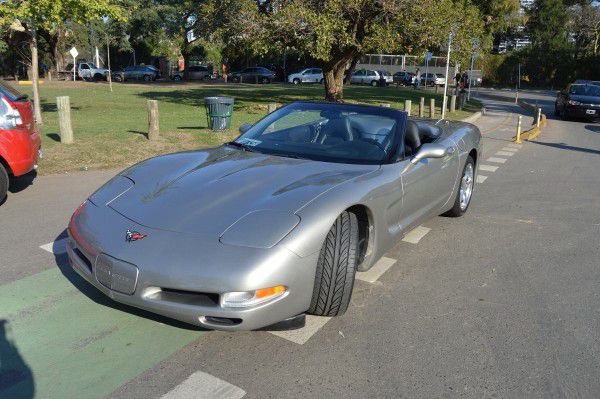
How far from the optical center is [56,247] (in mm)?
4652

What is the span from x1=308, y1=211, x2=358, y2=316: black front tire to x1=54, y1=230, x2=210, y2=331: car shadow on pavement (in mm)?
790

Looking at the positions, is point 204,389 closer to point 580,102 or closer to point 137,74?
point 580,102

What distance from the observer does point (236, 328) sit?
277cm

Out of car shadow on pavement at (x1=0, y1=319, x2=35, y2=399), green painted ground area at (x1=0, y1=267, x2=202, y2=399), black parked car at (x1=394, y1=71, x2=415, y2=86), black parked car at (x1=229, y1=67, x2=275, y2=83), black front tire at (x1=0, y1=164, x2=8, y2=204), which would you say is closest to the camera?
car shadow on pavement at (x1=0, y1=319, x2=35, y2=399)

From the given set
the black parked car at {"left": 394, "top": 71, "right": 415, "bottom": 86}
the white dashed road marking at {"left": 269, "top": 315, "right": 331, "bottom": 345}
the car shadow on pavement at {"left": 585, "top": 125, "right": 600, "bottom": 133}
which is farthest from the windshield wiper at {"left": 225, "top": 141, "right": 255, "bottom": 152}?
the black parked car at {"left": 394, "top": 71, "right": 415, "bottom": 86}

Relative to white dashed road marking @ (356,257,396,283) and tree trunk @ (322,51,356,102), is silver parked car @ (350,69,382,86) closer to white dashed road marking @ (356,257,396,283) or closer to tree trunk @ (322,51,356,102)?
tree trunk @ (322,51,356,102)

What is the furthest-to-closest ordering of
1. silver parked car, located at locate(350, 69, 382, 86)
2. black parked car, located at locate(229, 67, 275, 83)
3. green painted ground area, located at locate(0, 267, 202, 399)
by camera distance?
black parked car, located at locate(229, 67, 275, 83)
silver parked car, located at locate(350, 69, 382, 86)
green painted ground area, located at locate(0, 267, 202, 399)

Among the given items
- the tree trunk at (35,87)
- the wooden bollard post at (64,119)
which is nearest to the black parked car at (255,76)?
the tree trunk at (35,87)

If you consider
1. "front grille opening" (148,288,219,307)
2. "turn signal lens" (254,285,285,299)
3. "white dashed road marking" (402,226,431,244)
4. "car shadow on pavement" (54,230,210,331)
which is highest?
"turn signal lens" (254,285,285,299)

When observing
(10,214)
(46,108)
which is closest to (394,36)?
(46,108)

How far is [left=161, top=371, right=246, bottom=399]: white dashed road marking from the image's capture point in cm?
263

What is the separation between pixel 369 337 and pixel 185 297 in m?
1.22

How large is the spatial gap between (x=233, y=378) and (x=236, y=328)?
276 millimetres

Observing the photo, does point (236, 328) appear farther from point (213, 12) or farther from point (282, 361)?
point (213, 12)
